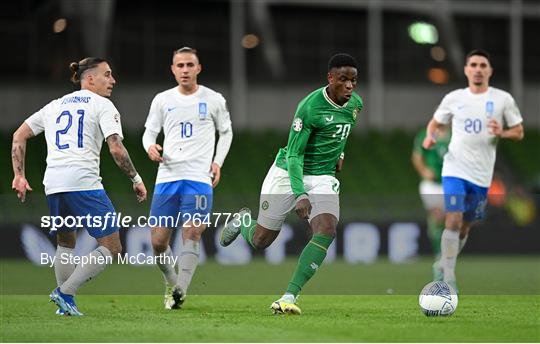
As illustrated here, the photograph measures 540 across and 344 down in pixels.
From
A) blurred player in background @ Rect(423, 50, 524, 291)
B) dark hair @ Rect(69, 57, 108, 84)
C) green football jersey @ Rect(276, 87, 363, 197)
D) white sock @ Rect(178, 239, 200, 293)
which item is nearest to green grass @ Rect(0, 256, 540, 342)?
white sock @ Rect(178, 239, 200, 293)

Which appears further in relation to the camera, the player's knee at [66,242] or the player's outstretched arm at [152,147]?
the player's outstretched arm at [152,147]

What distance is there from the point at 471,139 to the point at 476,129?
12cm

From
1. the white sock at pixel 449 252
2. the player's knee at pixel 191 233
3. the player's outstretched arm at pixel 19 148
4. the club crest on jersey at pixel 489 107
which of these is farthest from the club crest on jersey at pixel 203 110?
the club crest on jersey at pixel 489 107

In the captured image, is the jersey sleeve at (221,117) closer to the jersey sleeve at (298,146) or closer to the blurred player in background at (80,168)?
the jersey sleeve at (298,146)

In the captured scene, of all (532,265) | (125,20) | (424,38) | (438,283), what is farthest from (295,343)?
(424,38)

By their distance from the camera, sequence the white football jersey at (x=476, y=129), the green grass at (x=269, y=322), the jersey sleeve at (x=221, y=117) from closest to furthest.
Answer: the green grass at (x=269, y=322) → the jersey sleeve at (x=221, y=117) → the white football jersey at (x=476, y=129)

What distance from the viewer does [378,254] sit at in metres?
22.9

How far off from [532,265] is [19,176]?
12045 mm

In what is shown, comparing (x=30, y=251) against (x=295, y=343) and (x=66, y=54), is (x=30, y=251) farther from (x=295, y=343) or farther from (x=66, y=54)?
(x=295, y=343)

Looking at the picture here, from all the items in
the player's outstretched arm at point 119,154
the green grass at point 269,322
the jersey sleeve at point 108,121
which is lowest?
the green grass at point 269,322

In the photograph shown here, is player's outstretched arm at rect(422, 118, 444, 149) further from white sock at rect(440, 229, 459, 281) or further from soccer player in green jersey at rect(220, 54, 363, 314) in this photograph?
soccer player in green jersey at rect(220, 54, 363, 314)

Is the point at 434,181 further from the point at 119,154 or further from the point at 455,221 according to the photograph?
the point at 119,154

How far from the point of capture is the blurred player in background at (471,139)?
1309 cm

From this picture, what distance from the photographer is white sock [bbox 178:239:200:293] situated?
11383 mm
